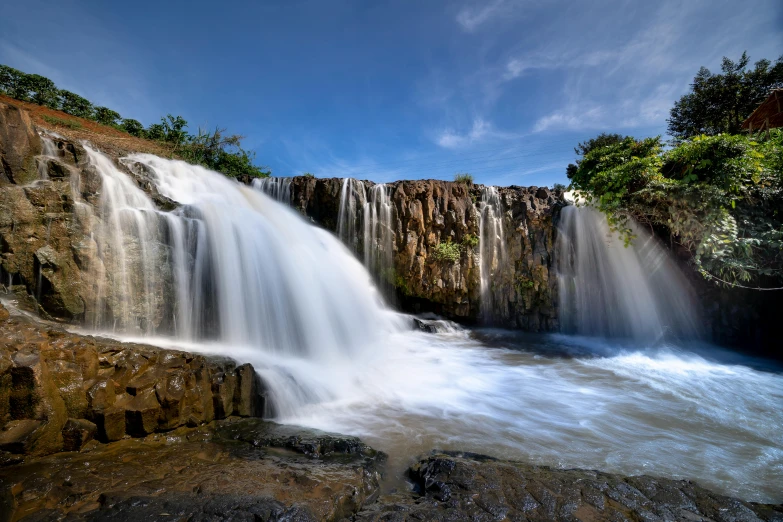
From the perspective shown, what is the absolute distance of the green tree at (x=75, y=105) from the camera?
667 inches

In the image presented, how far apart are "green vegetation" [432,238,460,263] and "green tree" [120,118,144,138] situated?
57.0ft

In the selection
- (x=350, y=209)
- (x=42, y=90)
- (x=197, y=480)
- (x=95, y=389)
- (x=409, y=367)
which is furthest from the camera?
(x=42, y=90)

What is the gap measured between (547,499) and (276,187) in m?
12.0

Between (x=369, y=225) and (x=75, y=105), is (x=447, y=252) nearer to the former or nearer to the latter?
(x=369, y=225)

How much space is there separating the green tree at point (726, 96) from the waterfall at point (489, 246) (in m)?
16.0

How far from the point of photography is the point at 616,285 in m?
10.4

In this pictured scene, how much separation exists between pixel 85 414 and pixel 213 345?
2.80 meters

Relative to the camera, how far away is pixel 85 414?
3.38m

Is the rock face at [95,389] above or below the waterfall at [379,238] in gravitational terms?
below

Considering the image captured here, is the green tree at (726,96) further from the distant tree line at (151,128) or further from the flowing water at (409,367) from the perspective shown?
the distant tree line at (151,128)

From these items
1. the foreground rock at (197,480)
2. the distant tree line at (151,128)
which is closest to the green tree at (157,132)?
the distant tree line at (151,128)

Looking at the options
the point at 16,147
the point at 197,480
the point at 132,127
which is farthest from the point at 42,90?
the point at 197,480

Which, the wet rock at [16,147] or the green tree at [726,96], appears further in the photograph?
the green tree at [726,96]

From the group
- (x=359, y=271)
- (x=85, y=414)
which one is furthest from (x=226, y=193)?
(x=85, y=414)
